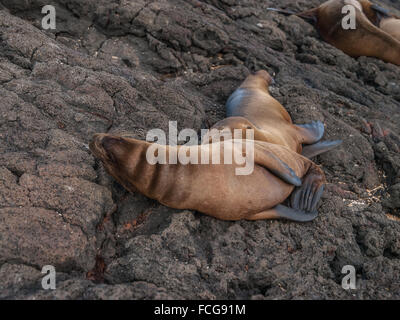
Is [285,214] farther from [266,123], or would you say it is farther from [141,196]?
[266,123]

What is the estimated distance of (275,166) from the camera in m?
3.41

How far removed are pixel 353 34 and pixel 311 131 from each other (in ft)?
10.7

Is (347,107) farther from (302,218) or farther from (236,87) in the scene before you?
(302,218)

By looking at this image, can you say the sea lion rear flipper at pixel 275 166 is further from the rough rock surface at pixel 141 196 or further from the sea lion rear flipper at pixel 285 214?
the rough rock surface at pixel 141 196

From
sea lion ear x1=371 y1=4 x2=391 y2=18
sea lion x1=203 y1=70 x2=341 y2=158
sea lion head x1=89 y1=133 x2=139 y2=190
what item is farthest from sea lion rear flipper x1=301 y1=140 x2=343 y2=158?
sea lion ear x1=371 y1=4 x2=391 y2=18

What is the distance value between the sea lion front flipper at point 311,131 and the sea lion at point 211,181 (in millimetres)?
1153

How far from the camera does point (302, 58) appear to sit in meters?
6.41

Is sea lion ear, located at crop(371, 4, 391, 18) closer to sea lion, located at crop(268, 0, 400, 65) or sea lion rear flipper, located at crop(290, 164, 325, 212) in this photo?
sea lion, located at crop(268, 0, 400, 65)

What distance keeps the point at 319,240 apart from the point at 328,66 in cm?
391

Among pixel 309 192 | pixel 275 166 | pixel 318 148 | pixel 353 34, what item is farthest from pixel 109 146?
pixel 353 34

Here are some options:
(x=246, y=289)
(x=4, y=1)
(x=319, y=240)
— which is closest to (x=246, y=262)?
(x=246, y=289)

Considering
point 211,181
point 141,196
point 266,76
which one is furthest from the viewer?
point 266,76

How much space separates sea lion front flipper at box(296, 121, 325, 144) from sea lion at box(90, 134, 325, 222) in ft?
3.78

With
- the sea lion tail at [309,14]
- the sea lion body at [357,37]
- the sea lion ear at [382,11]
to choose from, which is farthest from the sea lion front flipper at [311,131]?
the sea lion ear at [382,11]
